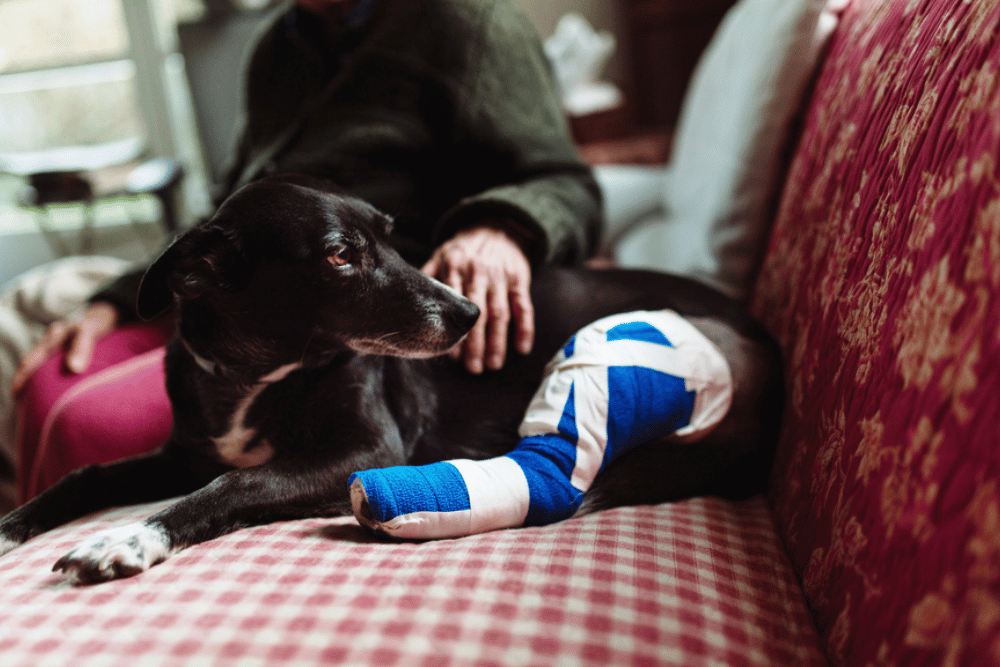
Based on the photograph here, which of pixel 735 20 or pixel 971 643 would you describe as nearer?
pixel 971 643

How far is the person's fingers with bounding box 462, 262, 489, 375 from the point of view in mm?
920

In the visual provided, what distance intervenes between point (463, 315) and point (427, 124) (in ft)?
1.50

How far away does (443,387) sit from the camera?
947 millimetres

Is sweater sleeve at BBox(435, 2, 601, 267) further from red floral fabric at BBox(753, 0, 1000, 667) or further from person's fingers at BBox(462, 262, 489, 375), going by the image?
red floral fabric at BBox(753, 0, 1000, 667)

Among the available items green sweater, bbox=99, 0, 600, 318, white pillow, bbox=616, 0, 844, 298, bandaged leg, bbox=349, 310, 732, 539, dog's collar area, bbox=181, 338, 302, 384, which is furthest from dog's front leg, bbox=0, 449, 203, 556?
white pillow, bbox=616, 0, 844, 298

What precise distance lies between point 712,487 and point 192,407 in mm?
678

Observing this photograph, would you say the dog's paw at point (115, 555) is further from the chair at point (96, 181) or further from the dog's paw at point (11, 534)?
the chair at point (96, 181)

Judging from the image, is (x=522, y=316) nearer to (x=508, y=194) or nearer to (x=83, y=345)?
(x=508, y=194)

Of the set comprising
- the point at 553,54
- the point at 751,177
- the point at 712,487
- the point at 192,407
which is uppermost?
the point at 553,54

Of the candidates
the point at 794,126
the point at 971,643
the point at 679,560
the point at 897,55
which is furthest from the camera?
the point at 794,126

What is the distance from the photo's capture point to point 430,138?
1147 mm

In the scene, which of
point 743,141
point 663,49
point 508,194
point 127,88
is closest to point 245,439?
point 508,194

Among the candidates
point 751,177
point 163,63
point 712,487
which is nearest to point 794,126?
point 751,177

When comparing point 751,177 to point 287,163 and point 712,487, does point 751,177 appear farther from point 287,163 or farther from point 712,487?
point 287,163
